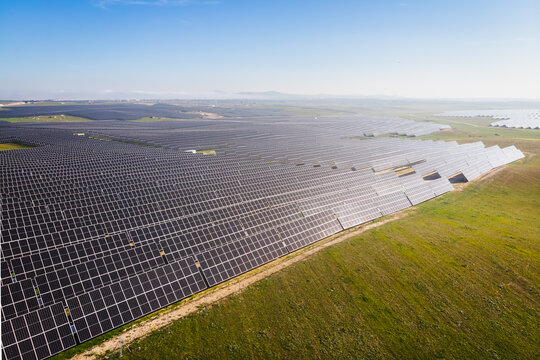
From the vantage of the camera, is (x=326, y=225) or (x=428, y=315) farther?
(x=326, y=225)

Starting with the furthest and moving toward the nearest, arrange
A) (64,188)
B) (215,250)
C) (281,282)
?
(64,188), (215,250), (281,282)

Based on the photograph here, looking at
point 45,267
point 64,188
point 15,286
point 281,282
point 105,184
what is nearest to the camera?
point 15,286

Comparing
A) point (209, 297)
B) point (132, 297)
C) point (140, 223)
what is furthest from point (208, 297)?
point (140, 223)

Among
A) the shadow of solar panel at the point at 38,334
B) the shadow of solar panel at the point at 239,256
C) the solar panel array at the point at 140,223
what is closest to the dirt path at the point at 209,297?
the shadow of solar panel at the point at 239,256

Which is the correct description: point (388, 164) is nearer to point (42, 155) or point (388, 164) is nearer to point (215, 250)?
point (215, 250)

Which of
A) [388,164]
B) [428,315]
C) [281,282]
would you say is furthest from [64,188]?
[388,164]

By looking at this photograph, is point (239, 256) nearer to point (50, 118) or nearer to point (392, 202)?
point (392, 202)

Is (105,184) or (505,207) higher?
(105,184)
